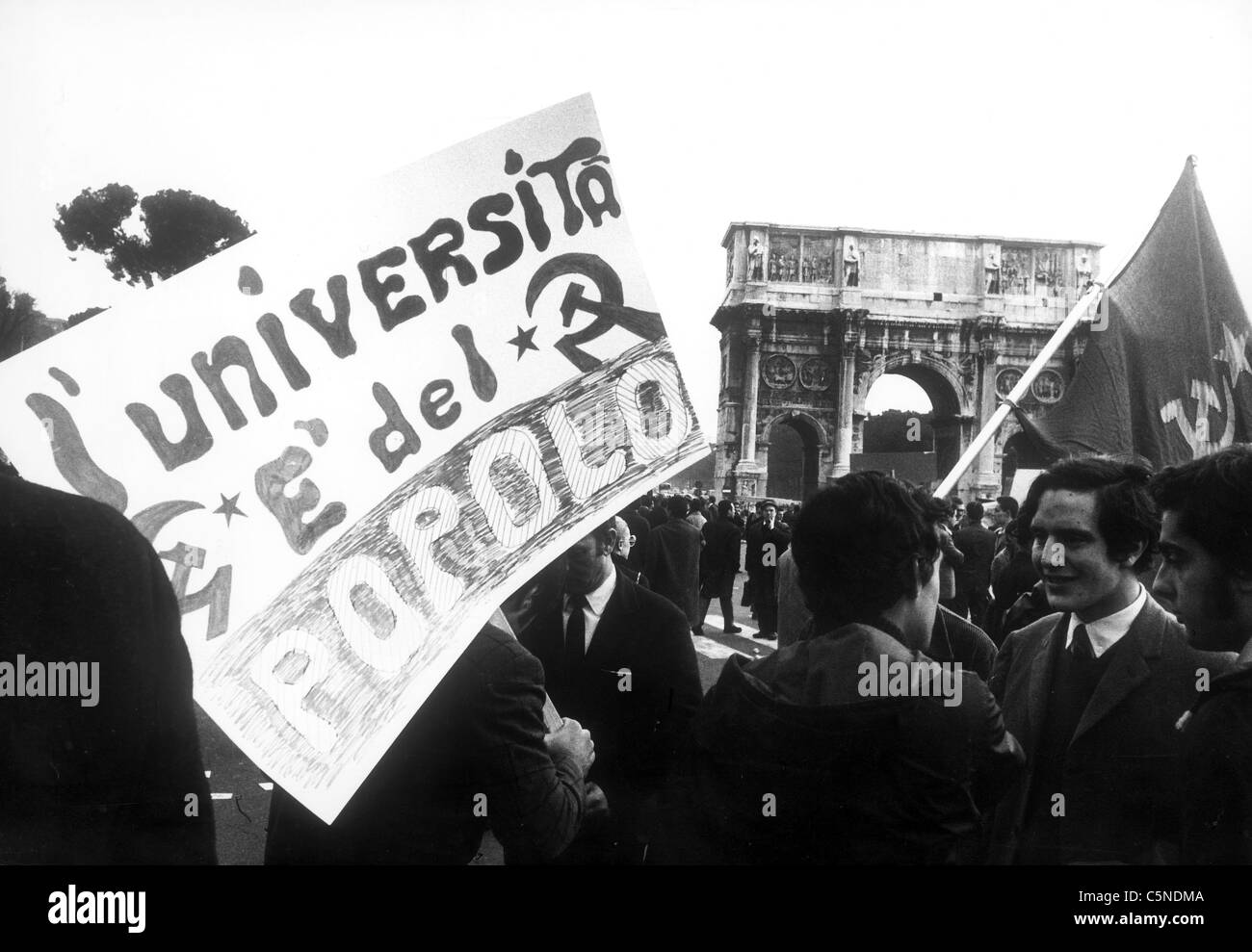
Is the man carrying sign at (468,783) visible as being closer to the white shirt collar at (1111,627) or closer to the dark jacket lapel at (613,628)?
the dark jacket lapel at (613,628)

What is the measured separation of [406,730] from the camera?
1.89 meters

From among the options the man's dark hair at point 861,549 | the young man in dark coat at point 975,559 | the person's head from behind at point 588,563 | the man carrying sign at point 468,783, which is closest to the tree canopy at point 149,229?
the person's head from behind at point 588,563

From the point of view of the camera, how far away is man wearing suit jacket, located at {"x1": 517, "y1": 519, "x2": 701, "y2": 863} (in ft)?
8.22

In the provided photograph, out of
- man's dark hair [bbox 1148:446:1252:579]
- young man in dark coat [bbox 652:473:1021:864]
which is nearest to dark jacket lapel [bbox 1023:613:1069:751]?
man's dark hair [bbox 1148:446:1252:579]

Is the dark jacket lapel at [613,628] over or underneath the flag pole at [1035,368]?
underneath

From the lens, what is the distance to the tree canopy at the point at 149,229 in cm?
243

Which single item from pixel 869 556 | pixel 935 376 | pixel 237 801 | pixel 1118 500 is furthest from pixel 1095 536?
pixel 237 801

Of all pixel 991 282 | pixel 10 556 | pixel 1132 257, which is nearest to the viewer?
pixel 10 556

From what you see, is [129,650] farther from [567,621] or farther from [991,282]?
[991,282]

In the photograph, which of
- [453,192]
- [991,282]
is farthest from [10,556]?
[991,282]

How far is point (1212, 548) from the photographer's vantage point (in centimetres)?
207

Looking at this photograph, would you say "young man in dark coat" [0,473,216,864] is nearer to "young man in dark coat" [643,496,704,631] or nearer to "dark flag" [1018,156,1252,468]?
"young man in dark coat" [643,496,704,631]

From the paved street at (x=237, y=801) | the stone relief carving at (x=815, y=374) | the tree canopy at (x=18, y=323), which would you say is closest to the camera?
the tree canopy at (x=18, y=323)
